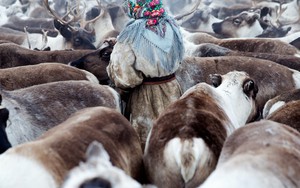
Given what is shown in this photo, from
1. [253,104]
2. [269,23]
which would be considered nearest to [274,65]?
[253,104]

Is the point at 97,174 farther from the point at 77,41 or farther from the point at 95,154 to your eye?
the point at 77,41

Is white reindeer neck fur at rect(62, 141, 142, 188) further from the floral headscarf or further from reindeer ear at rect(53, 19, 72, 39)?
reindeer ear at rect(53, 19, 72, 39)

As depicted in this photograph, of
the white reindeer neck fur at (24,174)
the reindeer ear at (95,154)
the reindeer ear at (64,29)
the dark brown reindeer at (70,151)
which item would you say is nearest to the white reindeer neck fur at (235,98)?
the dark brown reindeer at (70,151)

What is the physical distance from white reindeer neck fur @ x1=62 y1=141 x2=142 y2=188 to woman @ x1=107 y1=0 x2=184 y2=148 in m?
2.19

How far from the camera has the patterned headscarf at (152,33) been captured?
478 centimetres

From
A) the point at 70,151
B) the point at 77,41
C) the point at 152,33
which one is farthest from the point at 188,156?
the point at 77,41

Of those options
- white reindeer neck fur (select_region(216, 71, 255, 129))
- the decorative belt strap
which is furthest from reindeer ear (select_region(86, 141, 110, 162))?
the decorative belt strap

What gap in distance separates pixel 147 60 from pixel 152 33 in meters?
0.24

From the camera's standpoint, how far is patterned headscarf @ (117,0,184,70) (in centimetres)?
478

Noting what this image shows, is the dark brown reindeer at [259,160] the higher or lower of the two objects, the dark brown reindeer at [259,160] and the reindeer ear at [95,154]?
the lower

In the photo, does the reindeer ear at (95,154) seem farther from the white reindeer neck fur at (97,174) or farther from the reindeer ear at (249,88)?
the reindeer ear at (249,88)

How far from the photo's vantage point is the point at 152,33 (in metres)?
4.82

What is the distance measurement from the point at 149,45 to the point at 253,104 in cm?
111

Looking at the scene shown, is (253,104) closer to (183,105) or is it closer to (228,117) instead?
(228,117)
